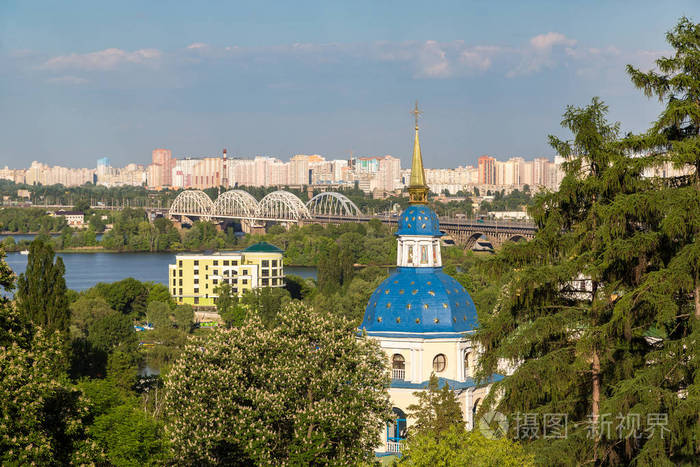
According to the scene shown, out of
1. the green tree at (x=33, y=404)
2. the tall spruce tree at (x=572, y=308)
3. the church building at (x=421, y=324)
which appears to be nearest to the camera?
the tall spruce tree at (x=572, y=308)

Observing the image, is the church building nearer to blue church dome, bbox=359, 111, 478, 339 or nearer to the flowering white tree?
blue church dome, bbox=359, 111, 478, 339

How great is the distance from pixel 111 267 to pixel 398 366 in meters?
62.6

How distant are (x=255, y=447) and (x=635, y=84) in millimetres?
6700

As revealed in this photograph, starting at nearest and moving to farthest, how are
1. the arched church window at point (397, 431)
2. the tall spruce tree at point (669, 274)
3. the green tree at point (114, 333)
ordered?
the tall spruce tree at point (669, 274), the arched church window at point (397, 431), the green tree at point (114, 333)

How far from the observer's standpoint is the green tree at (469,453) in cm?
1037

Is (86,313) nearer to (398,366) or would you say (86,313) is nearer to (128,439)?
(398,366)

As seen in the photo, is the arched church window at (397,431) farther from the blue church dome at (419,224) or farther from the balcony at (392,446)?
the blue church dome at (419,224)

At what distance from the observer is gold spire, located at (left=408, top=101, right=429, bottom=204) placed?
22.2 meters

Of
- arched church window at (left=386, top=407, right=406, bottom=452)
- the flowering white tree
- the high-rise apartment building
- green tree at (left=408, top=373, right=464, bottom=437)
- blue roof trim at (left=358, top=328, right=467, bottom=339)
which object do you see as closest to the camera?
the flowering white tree

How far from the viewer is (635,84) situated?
11.7 meters

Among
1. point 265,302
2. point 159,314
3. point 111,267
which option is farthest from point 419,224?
point 111,267

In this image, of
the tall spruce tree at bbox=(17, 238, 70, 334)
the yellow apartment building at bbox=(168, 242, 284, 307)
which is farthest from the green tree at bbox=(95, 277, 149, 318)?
the tall spruce tree at bbox=(17, 238, 70, 334)

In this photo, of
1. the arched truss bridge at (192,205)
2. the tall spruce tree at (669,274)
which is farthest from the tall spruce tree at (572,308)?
the arched truss bridge at (192,205)

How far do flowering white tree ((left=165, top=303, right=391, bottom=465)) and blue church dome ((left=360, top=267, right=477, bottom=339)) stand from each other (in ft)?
16.7
